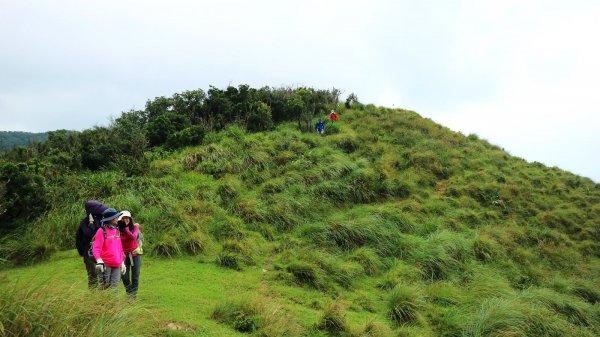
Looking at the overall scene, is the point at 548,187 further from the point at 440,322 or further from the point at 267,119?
the point at 440,322

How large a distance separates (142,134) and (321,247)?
7956 mm

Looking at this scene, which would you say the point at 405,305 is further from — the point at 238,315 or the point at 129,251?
the point at 129,251

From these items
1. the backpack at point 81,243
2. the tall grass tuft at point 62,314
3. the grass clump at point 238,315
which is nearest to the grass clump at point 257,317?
the grass clump at point 238,315

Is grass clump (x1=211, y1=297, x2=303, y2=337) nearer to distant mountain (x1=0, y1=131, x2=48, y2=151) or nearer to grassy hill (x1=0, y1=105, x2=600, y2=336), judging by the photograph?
grassy hill (x1=0, y1=105, x2=600, y2=336)

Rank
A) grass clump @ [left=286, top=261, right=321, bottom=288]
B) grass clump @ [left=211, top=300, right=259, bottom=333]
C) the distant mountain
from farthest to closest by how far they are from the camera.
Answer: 1. the distant mountain
2. grass clump @ [left=286, top=261, right=321, bottom=288]
3. grass clump @ [left=211, top=300, right=259, bottom=333]

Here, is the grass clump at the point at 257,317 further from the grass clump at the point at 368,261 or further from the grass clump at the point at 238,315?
the grass clump at the point at 368,261

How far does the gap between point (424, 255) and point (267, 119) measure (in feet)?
36.1

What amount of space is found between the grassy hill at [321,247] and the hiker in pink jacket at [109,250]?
70 centimetres

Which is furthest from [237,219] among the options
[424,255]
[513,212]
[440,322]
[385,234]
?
[513,212]

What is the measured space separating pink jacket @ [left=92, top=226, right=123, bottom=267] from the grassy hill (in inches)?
31.4

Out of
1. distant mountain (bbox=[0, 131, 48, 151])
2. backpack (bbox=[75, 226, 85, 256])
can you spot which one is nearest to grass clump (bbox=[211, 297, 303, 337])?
backpack (bbox=[75, 226, 85, 256])

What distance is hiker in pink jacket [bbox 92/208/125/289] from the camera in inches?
233

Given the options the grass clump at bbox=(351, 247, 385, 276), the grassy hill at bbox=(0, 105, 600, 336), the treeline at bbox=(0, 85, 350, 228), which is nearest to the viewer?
the grassy hill at bbox=(0, 105, 600, 336)

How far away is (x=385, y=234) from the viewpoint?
11.4 meters
